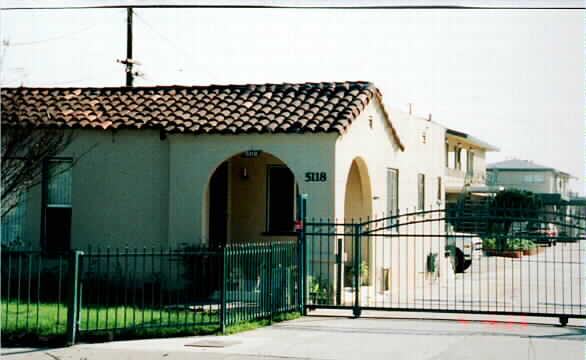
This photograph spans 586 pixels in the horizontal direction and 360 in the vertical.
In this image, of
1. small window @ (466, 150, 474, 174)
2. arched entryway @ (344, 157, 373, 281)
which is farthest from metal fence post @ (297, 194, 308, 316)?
small window @ (466, 150, 474, 174)

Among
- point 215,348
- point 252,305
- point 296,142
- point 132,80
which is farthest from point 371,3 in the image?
point 132,80

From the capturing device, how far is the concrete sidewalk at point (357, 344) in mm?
10789

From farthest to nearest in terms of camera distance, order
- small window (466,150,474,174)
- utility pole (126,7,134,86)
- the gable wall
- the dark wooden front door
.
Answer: small window (466,150,474,174) < utility pole (126,7,134,86) < the dark wooden front door < the gable wall

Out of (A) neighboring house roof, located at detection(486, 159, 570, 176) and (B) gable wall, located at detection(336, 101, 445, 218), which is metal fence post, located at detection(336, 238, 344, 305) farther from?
(A) neighboring house roof, located at detection(486, 159, 570, 176)

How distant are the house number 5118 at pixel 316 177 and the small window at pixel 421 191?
8.89 metres

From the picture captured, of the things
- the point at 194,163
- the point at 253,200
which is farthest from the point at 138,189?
the point at 253,200

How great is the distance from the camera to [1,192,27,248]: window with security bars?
58.1ft

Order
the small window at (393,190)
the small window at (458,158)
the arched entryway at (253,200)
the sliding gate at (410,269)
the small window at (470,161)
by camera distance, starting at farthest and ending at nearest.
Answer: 1. the small window at (470,161)
2. the small window at (458,158)
3. the small window at (393,190)
4. the arched entryway at (253,200)
5. the sliding gate at (410,269)

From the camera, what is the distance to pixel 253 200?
19.1 metres

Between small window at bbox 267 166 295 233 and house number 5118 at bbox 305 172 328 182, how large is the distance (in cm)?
230

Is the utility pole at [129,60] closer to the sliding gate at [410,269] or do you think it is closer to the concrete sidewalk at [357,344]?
the sliding gate at [410,269]

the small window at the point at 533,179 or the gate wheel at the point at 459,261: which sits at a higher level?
the small window at the point at 533,179

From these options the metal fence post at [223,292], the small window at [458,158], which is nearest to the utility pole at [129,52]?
the small window at [458,158]

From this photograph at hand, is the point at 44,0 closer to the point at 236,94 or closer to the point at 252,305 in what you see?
the point at 252,305
